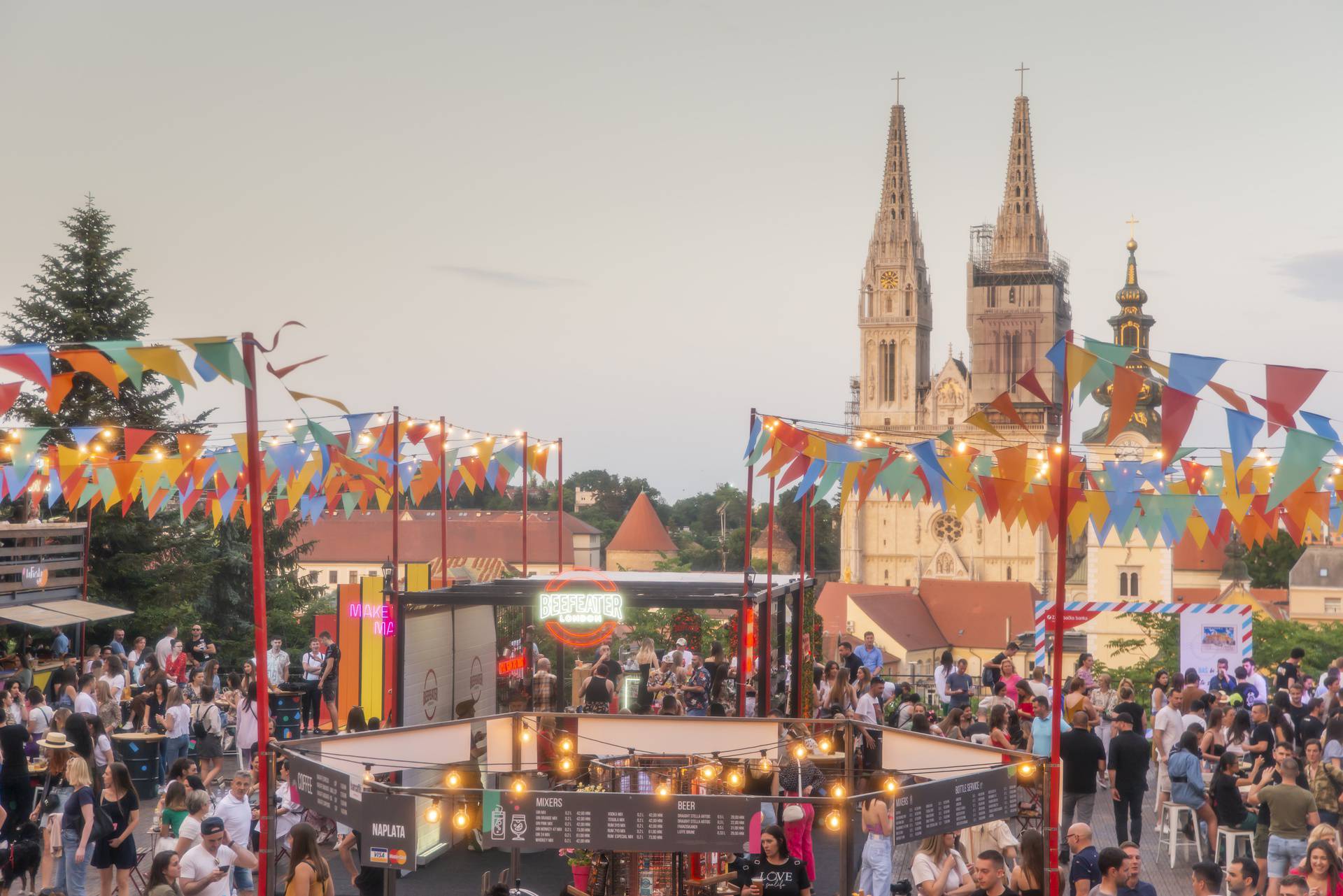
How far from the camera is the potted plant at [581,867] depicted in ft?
36.7

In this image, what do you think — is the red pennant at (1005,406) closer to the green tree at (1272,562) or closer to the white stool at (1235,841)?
the white stool at (1235,841)

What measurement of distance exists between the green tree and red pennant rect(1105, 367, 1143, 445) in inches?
3446

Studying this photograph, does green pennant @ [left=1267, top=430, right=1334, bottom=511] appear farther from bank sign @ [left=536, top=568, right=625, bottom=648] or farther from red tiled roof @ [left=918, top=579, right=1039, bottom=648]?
red tiled roof @ [left=918, top=579, right=1039, bottom=648]

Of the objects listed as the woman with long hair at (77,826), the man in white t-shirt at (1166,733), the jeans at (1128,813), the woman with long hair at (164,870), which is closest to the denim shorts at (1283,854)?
the jeans at (1128,813)

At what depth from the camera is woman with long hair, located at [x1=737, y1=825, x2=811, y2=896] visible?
919 cm

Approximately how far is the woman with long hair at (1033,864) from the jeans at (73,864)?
275 inches

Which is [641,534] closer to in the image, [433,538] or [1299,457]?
[433,538]

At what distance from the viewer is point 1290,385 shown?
945 cm

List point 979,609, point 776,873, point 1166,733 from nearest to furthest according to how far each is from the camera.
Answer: point 776,873 < point 1166,733 < point 979,609

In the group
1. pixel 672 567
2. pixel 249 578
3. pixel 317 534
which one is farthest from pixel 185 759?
pixel 317 534

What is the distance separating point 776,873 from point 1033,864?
5.52 ft

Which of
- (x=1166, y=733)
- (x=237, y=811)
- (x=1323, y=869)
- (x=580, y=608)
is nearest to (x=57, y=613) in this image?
(x=580, y=608)

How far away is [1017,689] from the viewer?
15977 millimetres

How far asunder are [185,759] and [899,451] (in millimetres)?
9362
